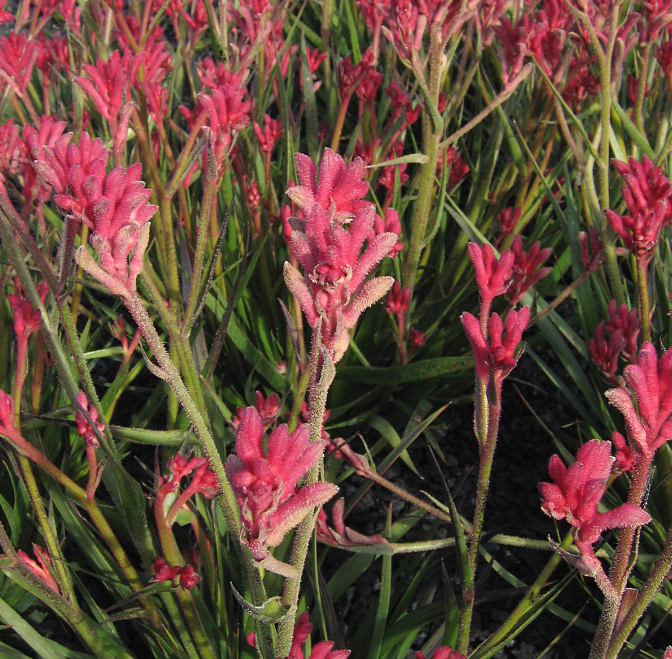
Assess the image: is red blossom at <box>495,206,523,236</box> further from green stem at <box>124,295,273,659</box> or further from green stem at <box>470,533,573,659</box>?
green stem at <box>124,295,273,659</box>

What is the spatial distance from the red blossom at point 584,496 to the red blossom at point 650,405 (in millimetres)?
31

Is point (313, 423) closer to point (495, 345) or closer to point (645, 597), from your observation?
point (495, 345)

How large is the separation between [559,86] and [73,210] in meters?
1.28

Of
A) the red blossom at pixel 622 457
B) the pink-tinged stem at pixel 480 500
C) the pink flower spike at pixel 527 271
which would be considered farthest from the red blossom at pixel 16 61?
the red blossom at pixel 622 457

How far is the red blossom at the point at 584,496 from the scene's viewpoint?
494mm

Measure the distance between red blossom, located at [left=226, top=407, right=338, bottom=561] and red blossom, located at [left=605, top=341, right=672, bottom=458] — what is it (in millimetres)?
248

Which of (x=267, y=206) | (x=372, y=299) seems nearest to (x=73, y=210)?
(x=372, y=299)

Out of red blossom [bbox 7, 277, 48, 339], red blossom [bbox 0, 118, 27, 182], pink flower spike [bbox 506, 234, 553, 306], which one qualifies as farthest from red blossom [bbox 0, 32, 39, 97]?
pink flower spike [bbox 506, 234, 553, 306]

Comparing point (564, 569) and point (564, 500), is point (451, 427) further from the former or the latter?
point (564, 500)

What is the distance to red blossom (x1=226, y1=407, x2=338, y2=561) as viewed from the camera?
433 millimetres

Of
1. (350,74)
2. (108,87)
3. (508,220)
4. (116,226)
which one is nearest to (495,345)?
(116,226)

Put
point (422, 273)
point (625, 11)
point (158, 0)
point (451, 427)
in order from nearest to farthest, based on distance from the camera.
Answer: point (625, 11) < point (451, 427) < point (422, 273) < point (158, 0)

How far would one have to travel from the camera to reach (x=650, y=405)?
50 centimetres

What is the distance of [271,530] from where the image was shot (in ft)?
1.45
